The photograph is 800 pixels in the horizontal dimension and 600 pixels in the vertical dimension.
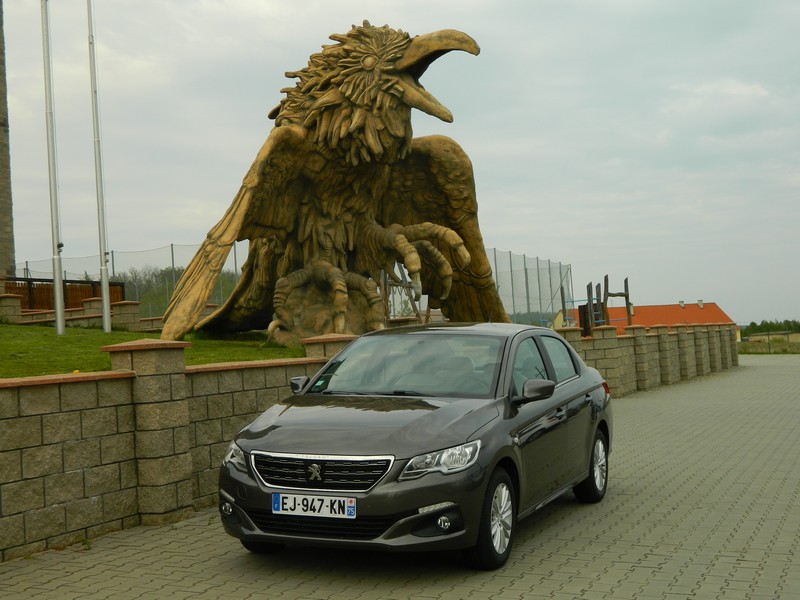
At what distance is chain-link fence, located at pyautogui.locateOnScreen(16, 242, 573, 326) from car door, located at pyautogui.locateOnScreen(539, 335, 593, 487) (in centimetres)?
2056


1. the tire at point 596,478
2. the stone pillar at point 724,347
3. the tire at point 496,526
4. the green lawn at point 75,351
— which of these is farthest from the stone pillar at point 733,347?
the tire at point 496,526

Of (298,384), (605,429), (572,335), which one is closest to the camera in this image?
(298,384)

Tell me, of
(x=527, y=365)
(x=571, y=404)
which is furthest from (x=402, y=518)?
(x=571, y=404)

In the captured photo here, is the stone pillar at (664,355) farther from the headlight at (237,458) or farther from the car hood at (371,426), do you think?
the headlight at (237,458)

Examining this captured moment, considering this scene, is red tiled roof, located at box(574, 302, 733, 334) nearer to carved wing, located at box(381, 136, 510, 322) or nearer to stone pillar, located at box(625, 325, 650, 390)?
stone pillar, located at box(625, 325, 650, 390)

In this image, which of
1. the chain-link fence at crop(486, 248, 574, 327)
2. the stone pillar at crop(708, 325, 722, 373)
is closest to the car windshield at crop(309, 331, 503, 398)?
the chain-link fence at crop(486, 248, 574, 327)

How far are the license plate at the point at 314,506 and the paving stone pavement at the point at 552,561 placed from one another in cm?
41

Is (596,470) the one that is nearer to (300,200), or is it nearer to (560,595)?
(560,595)

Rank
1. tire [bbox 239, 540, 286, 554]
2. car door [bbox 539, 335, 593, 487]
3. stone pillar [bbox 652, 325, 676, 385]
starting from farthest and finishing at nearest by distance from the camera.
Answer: stone pillar [bbox 652, 325, 676, 385] < car door [bbox 539, 335, 593, 487] < tire [bbox 239, 540, 286, 554]

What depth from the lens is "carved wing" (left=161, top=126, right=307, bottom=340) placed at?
506 inches

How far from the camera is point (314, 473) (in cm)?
506

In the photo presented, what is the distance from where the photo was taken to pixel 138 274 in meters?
30.9

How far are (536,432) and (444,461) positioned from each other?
1.18 meters

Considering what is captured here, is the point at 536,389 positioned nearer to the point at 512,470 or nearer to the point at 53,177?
the point at 512,470
